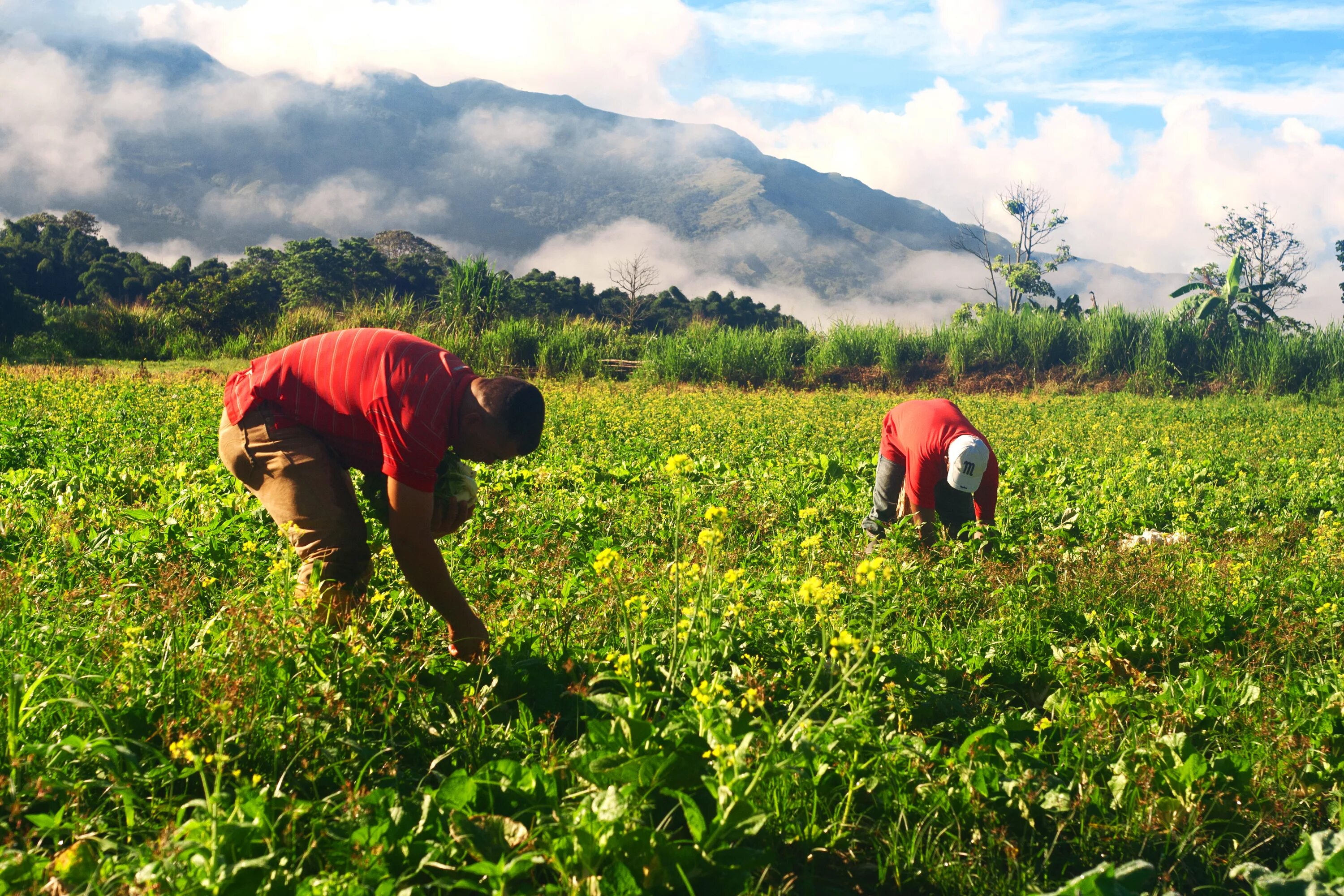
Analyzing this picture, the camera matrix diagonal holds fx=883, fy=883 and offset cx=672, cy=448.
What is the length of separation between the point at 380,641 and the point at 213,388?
11.1 meters

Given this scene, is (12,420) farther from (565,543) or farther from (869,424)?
(869,424)

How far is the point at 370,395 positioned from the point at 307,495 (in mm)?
515

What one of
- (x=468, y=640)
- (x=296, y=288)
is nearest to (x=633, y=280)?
(x=296, y=288)

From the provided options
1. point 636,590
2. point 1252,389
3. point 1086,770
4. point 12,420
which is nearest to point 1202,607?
point 1086,770

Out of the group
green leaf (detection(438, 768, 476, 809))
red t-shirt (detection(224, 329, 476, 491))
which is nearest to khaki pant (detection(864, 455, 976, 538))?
red t-shirt (detection(224, 329, 476, 491))

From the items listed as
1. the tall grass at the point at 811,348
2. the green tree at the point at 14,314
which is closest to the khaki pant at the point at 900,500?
the tall grass at the point at 811,348

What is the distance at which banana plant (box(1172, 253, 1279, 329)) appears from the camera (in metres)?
23.3

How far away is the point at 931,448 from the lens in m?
5.21

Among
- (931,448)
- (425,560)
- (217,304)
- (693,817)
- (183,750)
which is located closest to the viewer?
(693,817)

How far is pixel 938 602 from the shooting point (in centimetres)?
423

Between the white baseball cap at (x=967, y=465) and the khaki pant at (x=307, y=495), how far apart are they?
3.18 meters

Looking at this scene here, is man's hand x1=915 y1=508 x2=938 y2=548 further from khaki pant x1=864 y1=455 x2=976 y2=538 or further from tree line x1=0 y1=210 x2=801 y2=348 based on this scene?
tree line x1=0 y1=210 x2=801 y2=348

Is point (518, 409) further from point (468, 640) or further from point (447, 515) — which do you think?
point (468, 640)

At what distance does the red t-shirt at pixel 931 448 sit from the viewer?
522 centimetres
